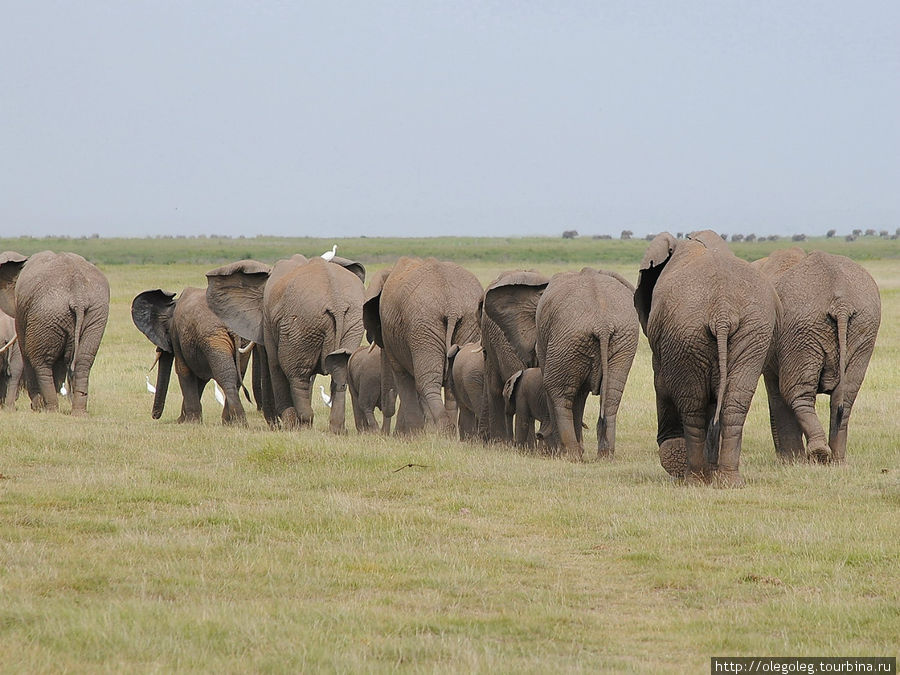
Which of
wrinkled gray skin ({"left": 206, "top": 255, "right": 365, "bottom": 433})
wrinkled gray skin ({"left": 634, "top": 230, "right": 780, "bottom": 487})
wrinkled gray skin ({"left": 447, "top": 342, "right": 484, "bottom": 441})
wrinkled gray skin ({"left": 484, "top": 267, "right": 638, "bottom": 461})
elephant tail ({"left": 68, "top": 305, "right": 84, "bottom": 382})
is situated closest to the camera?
wrinkled gray skin ({"left": 634, "top": 230, "right": 780, "bottom": 487})

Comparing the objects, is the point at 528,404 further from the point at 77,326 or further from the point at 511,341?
the point at 77,326

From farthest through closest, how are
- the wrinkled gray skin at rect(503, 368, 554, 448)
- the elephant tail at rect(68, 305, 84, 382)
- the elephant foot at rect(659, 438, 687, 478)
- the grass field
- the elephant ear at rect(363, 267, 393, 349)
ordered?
the elephant tail at rect(68, 305, 84, 382) → the elephant ear at rect(363, 267, 393, 349) → the wrinkled gray skin at rect(503, 368, 554, 448) → the elephant foot at rect(659, 438, 687, 478) → the grass field

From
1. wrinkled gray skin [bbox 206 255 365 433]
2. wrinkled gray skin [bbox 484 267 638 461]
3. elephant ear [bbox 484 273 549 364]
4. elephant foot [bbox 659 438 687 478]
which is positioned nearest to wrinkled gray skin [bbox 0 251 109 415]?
wrinkled gray skin [bbox 206 255 365 433]

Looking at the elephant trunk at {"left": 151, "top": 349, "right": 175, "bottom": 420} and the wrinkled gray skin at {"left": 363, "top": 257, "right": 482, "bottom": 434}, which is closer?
the wrinkled gray skin at {"left": 363, "top": 257, "right": 482, "bottom": 434}

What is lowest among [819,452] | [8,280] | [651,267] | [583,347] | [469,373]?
[819,452]

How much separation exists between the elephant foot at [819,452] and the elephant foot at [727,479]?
1674mm

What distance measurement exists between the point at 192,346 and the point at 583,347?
6.18 metres

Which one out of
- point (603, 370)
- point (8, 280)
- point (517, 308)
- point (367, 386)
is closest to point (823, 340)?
point (603, 370)

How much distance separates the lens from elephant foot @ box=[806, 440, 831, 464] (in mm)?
11641

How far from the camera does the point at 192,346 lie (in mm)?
16375

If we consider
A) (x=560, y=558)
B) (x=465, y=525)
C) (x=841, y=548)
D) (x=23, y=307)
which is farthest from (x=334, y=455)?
(x=23, y=307)

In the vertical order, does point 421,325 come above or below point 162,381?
above

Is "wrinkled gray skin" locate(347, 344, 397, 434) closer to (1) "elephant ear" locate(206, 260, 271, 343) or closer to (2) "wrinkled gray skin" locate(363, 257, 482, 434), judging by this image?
(2) "wrinkled gray skin" locate(363, 257, 482, 434)

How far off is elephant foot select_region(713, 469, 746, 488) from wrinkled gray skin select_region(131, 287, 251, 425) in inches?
286
